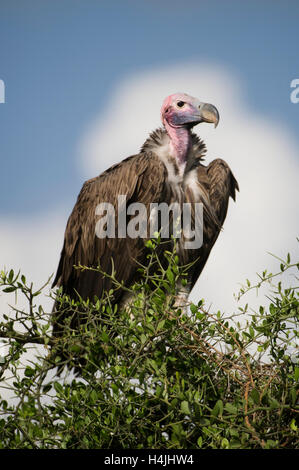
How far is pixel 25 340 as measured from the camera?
8.30ft

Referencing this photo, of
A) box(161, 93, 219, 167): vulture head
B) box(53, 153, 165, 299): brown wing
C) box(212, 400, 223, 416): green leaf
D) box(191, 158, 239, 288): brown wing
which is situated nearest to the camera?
box(212, 400, 223, 416): green leaf

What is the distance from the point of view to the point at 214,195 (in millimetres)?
5543

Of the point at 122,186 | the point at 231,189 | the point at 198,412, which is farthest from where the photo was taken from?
the point at 231,189

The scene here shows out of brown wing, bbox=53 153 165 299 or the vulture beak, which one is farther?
the vulture beak

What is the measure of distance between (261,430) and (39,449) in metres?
0.74

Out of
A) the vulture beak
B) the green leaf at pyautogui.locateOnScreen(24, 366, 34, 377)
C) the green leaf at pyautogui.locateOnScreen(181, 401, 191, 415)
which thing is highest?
the vulture beak

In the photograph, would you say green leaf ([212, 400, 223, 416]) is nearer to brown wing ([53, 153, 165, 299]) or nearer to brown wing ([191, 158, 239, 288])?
brown wing ([53, 153, 165, 299])

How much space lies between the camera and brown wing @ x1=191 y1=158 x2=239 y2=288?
552cm

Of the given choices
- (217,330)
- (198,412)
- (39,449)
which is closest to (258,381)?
(217,330)

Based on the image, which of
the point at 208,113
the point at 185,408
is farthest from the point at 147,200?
the point at 185,408

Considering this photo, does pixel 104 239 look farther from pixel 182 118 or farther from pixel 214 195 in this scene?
pixel 182 118

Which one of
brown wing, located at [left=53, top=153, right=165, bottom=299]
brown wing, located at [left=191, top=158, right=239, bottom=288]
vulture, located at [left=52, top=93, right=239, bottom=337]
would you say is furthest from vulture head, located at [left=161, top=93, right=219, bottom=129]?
brown wing, located at [left=53, top=153, right=165, bottom=299]

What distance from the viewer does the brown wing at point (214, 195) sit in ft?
18.1
